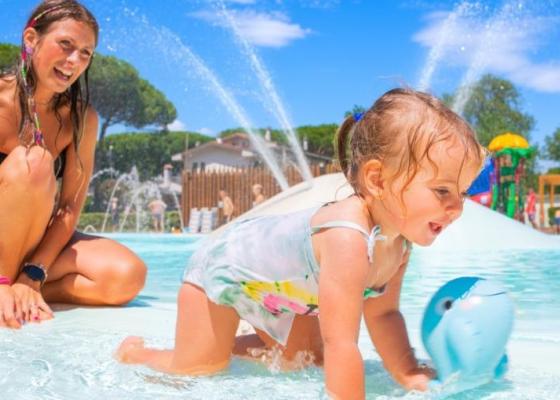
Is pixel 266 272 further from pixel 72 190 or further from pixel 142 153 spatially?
pixel 142 153

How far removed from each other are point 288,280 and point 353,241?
31 cm

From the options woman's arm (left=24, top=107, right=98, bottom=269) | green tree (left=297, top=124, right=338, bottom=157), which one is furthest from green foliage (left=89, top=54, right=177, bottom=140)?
woman's arm (left=24, top=107, right=98, bottom=269)

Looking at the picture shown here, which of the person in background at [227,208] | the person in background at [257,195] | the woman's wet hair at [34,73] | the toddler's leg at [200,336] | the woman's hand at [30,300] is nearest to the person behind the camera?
the toddler's leg at [200,336]

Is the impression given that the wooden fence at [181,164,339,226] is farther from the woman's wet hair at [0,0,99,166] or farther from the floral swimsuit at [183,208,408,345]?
the floral swimsuit at [183,208,408,345]

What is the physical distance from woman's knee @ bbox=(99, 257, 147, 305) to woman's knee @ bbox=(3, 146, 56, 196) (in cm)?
50

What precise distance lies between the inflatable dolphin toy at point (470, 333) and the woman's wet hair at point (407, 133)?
13.2 inches

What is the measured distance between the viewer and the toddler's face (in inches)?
63.7

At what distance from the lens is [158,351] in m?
2.12

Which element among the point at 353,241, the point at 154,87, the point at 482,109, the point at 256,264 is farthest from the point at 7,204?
the point at 154,87

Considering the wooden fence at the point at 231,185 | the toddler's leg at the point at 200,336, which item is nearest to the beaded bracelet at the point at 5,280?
the toddler's leg at the point at 200,336

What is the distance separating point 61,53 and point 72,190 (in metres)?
0.65

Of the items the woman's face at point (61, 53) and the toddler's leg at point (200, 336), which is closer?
the toddler's leg at point (200, 336)

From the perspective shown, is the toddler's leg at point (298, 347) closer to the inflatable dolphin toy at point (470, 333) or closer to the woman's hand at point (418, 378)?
the woman's hand at point (418, 378)

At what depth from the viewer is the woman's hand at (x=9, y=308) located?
2621mm
